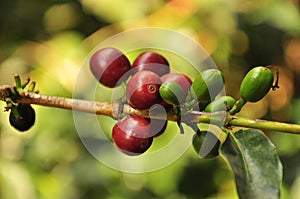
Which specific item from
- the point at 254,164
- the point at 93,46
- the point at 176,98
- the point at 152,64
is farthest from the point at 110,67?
the point at 93,46

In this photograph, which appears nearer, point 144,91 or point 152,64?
point 144,91

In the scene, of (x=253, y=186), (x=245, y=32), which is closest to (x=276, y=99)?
(x=245, y=32)

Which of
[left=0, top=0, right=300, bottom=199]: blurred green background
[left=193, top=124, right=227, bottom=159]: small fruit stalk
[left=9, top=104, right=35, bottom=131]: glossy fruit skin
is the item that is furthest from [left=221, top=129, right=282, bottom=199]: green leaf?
[left=0, top=0, right=300, bottom=199]: blurred green background

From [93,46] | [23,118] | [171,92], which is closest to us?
[171,92]

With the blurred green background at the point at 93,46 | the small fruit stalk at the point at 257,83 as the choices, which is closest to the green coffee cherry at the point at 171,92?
the small fruit stalk at the point at 257,83

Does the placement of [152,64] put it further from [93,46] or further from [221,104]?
[93,46]

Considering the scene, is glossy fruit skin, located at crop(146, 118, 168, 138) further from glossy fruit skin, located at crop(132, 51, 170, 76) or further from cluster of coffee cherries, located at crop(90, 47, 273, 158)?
glossy fruit skin, located at crop(132, 51, 170, 76)
